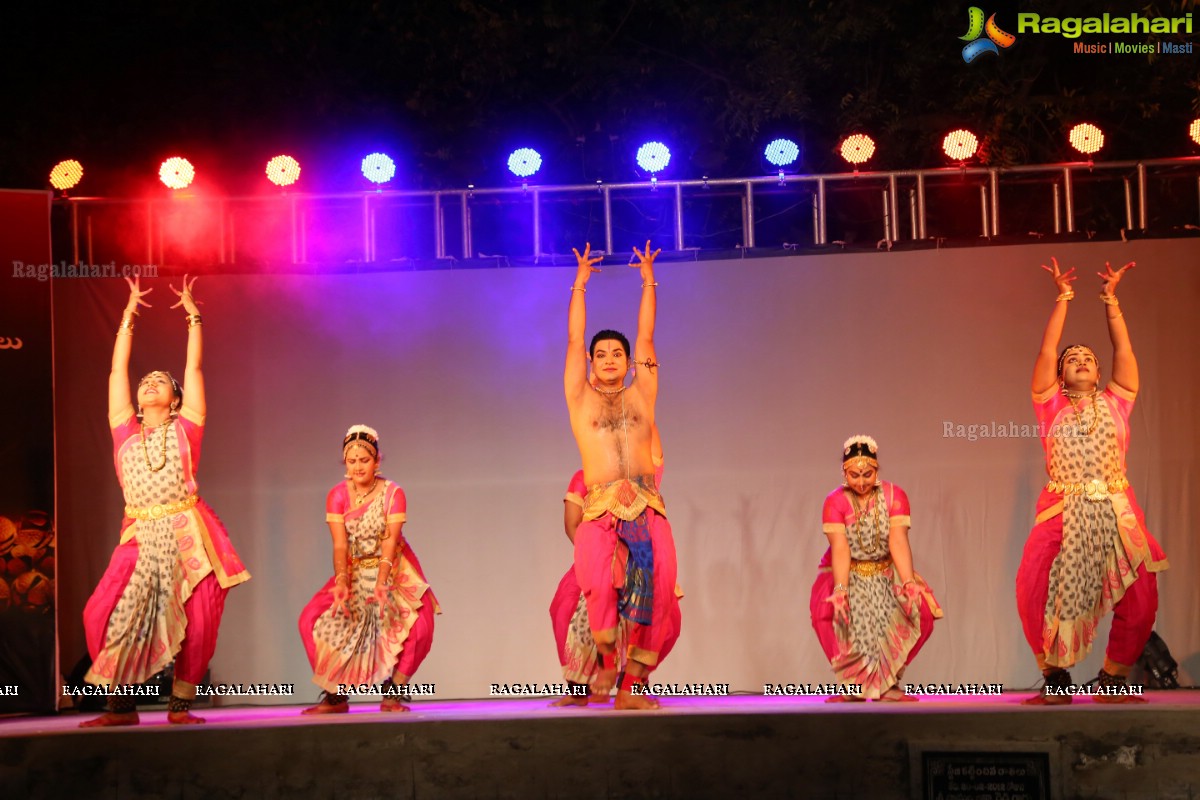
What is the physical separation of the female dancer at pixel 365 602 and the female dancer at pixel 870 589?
1.77 meters

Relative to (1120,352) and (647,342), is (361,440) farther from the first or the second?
(1120,352)

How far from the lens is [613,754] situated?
5207 millimetres

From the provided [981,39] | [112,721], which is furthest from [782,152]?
[112,721]

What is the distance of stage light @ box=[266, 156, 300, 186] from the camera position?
722cm

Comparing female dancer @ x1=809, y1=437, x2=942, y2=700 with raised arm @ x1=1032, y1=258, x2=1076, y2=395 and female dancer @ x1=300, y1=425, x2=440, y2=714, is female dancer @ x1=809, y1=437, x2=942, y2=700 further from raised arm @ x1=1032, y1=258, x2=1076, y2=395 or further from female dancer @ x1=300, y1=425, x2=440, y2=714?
female dancer @ x1=300, y1=425, x2=440, y2=714

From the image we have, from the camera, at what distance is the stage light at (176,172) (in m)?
7.17

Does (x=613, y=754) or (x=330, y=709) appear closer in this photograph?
(x=613, y=754)

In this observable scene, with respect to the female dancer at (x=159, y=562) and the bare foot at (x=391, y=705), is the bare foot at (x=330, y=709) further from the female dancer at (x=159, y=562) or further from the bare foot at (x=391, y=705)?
the female dancer at (x=159, y=562)

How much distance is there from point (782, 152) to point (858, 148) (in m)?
0.38

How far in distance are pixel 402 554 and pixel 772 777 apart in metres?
1.98

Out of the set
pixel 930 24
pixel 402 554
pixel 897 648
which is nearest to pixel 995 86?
pixel 930 24

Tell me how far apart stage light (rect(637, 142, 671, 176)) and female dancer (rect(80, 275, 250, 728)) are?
7.85 feet

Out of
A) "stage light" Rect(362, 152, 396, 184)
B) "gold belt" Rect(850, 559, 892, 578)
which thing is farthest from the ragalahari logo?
"gold belt" Rect(850, 559, 892, 578)

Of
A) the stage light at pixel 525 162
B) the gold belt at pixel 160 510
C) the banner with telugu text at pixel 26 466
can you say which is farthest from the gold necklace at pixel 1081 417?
the banner with telugu text at pixel 26 466
